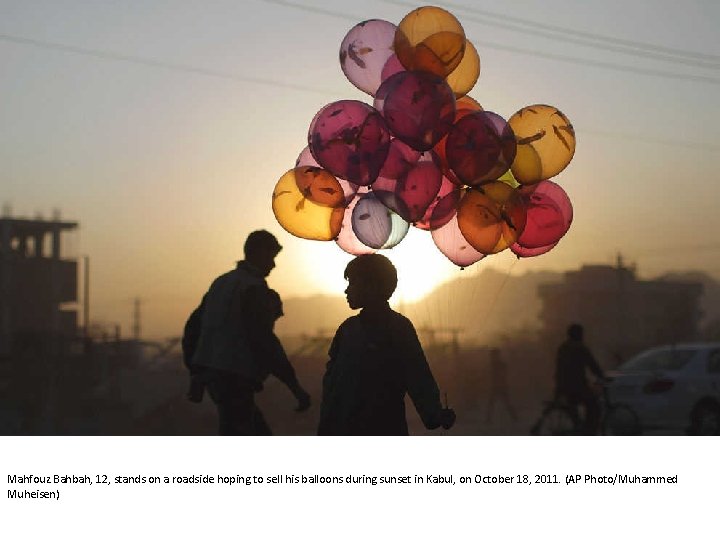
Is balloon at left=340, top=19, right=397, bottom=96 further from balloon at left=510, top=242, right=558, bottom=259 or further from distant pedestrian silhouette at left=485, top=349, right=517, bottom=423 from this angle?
distant pedestrian silhouette at left=485, top=349, right=517, bottom=423

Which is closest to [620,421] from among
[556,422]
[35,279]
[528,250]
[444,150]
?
[556,422]

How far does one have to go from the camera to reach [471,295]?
8.76 meters

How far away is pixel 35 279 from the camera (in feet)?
131

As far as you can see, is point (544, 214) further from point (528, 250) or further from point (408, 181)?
point (408, 181)

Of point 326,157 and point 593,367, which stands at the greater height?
point 326,157

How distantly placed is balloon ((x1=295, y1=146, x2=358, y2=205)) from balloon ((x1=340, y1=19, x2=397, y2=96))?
51 centimetres

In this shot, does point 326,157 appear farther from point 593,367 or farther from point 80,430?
point 80,430

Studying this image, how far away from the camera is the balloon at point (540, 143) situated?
7.64 m

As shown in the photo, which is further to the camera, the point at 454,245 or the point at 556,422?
the point at 556,422

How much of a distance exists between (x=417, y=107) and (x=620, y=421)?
9.67 meters

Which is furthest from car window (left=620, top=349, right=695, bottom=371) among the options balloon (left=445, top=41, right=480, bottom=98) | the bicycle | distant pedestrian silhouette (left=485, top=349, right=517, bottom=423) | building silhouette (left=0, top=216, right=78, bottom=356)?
building silhouette (left=0, top=216, right=78, bottom=356)

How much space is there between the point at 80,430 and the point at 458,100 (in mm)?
15041

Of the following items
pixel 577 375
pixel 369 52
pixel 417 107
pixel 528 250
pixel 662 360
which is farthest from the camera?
pixel 662 360
